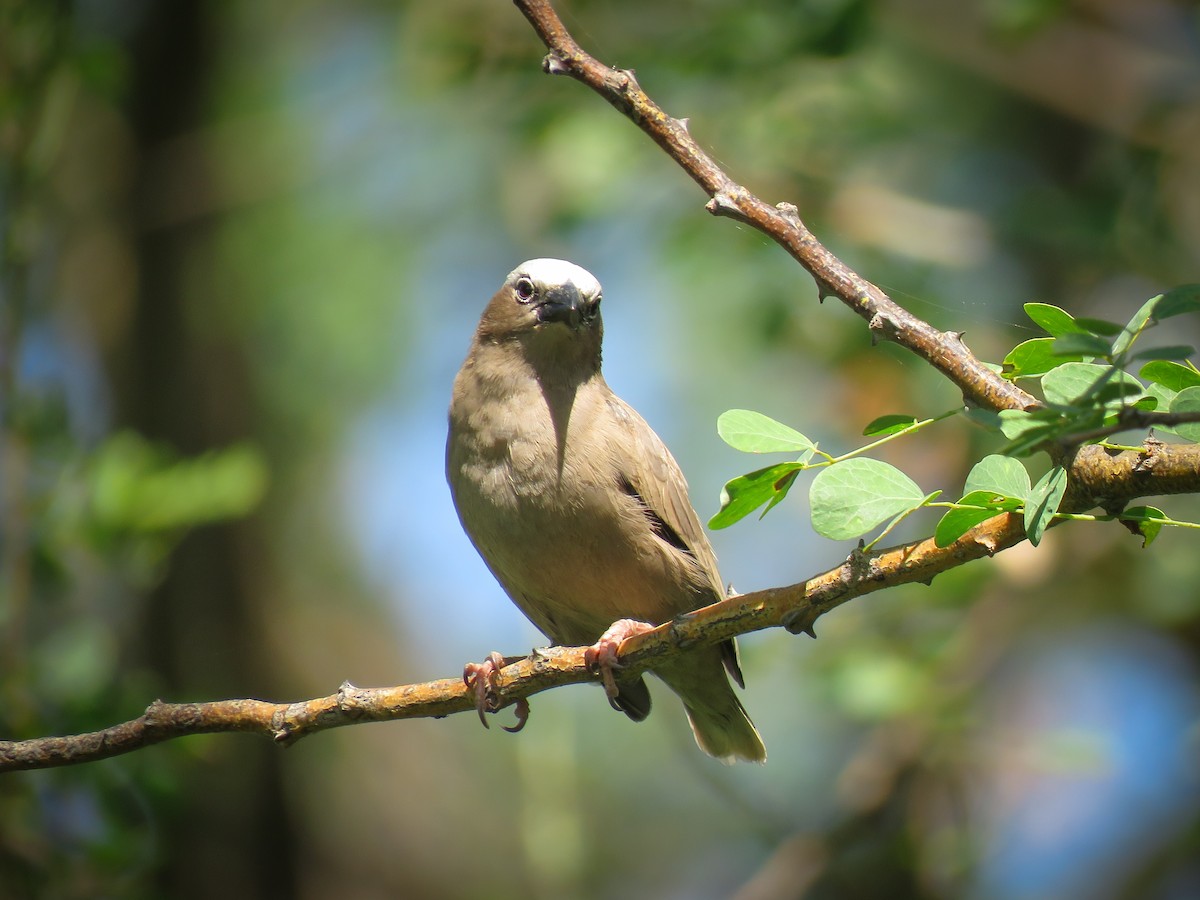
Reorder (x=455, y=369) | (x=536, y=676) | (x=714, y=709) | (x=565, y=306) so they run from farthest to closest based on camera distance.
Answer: (x=455, y=369) < (x=714, y=709) < (x=565, y=306) < (x=536, y=676)

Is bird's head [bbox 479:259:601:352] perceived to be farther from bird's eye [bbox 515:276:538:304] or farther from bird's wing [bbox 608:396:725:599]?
bird's wing [bbox 608:396:725:599]

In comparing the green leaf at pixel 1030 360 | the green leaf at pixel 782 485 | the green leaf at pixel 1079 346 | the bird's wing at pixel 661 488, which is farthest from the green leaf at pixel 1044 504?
the bird's wing at pixel 661 488

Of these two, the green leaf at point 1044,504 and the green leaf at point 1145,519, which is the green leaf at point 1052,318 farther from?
the green leaf at point 1145,519

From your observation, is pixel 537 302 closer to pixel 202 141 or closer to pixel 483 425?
pixel 483 425

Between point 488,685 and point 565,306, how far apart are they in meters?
1.70

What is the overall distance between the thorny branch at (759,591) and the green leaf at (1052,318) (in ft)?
0.49

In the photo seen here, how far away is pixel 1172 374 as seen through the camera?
7.11 ft

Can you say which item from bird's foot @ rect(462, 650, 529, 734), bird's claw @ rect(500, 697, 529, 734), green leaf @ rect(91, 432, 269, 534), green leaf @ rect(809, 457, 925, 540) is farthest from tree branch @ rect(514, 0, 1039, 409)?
green leaf @ rect(91, 432, 269, 534)

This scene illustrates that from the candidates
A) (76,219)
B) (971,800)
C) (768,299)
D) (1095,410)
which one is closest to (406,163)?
(76,219)

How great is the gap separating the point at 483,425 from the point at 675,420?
179 inches

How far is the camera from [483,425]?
171 inches

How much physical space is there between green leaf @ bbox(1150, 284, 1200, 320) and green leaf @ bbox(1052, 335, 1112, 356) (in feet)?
0.60

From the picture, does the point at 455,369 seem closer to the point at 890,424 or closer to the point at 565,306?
the point at 565,306

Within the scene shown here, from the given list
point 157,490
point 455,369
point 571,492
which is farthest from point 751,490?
point 455,369
